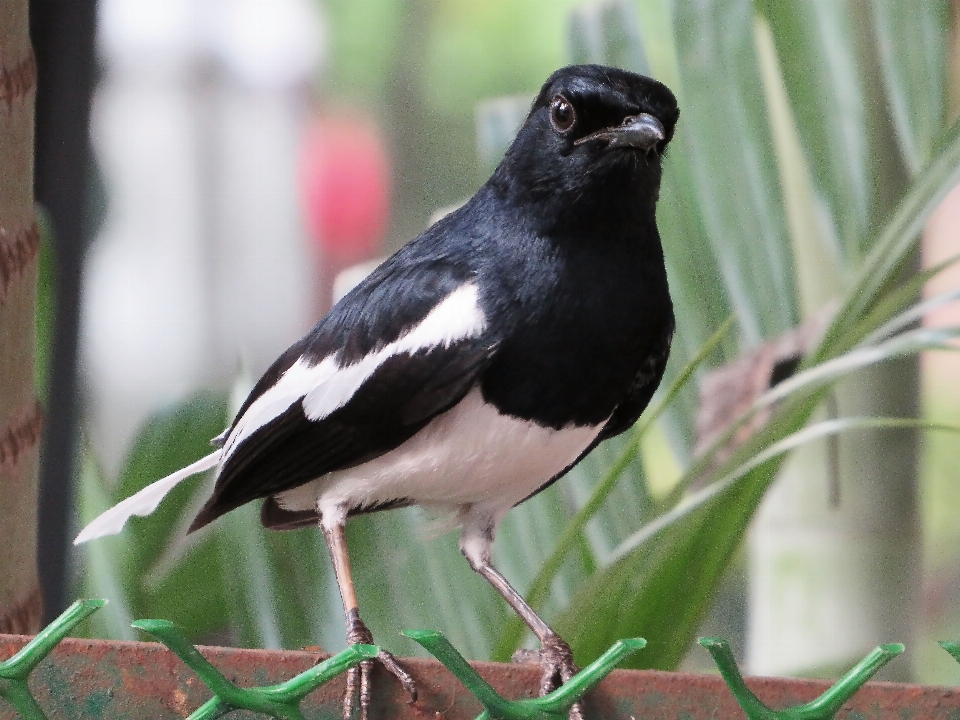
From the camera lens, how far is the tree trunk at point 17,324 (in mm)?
939

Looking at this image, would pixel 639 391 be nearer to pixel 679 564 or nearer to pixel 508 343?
pixel 508 343

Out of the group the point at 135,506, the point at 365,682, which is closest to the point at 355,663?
the point at 365,682

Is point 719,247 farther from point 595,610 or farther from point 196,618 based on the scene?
point 196,618

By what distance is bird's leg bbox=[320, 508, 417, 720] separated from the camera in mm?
531

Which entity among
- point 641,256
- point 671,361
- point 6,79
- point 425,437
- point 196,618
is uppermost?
point 6,79

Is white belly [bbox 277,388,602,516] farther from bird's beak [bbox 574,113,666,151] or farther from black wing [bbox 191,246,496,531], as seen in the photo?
bird's beak [bbox 574,113,666,151]

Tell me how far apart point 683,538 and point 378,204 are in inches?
22.2

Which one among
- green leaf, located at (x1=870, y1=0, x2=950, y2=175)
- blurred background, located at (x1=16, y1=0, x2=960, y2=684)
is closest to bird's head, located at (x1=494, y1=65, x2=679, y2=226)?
blurred background, located at (x1=16, y1=0, x2=960, y2=684)

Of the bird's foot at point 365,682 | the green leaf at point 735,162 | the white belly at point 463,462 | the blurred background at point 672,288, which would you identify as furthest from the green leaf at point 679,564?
the bird's foot at point 365,682

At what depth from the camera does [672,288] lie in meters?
1.24

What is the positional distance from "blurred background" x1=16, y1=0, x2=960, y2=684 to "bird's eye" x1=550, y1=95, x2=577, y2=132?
51 cm

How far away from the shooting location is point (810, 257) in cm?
123

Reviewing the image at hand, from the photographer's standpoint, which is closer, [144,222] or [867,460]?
[867,460]

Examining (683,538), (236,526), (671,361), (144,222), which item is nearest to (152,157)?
(144,222)
